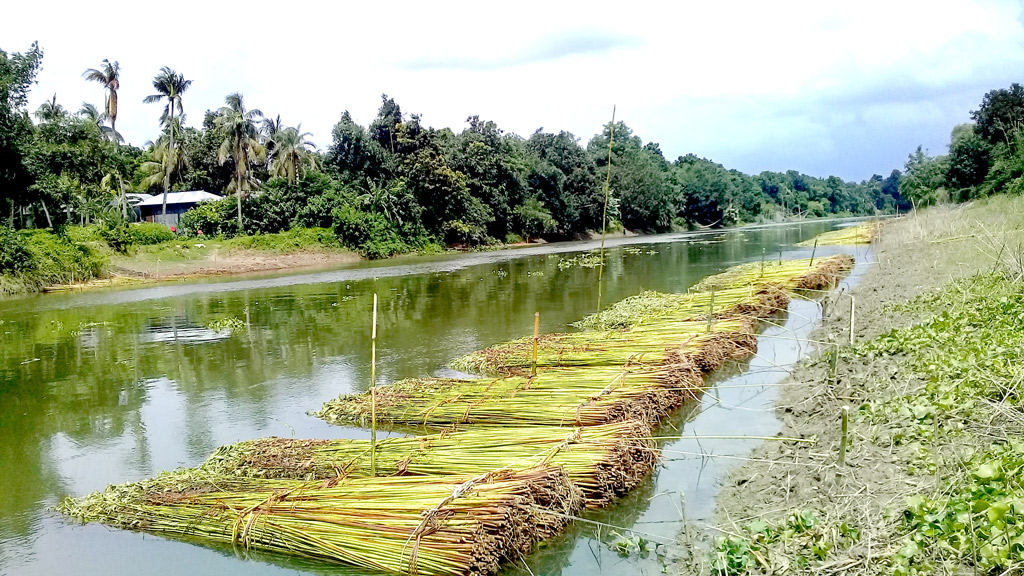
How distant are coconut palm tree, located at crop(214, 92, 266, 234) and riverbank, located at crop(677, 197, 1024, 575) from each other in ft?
123

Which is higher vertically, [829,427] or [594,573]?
[829,427]

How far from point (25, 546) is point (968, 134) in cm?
4814

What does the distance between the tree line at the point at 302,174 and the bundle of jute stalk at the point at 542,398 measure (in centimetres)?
2194

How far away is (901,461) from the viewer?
17.9 ft

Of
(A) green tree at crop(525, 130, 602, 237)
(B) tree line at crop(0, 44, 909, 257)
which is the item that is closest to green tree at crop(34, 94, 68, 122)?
(B) tree line at crop(0, 44, 909, 257)

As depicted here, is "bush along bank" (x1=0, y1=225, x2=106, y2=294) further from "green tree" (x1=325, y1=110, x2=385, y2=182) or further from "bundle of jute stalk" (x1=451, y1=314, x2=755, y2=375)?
"bundle of jute stalk" (x1=451, y1=314, x2=755, y2=375)

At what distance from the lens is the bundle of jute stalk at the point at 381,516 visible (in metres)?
4.92

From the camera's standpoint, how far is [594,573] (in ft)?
17.4

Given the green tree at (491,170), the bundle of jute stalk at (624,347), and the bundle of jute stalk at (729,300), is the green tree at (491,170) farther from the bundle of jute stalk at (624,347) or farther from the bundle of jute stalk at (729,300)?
the bundle of jute stalk at (624,347)

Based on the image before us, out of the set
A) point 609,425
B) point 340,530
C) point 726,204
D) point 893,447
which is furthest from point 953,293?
point 726,204

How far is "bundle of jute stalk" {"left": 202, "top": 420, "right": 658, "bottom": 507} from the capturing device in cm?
592

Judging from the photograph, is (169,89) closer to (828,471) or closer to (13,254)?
(13,254)

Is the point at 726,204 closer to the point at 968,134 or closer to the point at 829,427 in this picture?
the point at 968,134

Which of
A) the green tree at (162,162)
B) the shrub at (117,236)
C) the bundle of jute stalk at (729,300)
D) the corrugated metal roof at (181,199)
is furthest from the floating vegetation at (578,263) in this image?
the green tree at (162,162)
